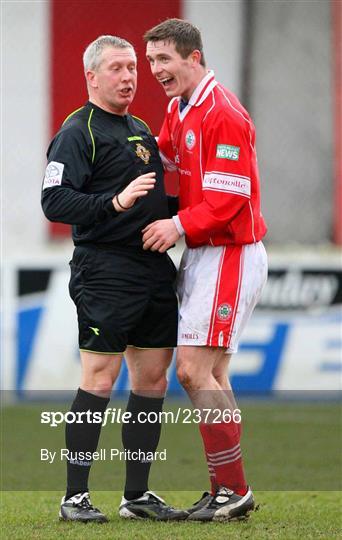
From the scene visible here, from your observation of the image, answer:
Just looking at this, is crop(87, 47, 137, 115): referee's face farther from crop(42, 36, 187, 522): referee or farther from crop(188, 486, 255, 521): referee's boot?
crop(188, 486, 255, 521): referee's boot

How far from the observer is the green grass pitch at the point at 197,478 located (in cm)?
479

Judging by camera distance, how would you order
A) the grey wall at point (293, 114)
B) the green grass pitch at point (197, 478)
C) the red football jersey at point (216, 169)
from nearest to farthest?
the green grass pitch at point (197, 478) < the red football jersey at point (216, 169) < the grey wall at point (293, 114)

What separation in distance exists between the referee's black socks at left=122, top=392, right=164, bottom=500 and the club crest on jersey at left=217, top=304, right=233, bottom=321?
0.45 m

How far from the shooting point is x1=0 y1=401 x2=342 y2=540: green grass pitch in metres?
4.79

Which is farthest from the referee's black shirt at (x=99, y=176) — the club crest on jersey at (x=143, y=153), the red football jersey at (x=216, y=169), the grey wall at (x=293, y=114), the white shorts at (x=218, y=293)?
the grey wall at (x=293, y=114)

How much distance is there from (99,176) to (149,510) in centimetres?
136

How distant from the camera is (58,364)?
891 centimetres

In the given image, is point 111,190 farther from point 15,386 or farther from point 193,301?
point 15,386

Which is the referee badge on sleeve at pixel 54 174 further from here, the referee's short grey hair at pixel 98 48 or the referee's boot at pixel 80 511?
the referee's boot at pixel 80 511

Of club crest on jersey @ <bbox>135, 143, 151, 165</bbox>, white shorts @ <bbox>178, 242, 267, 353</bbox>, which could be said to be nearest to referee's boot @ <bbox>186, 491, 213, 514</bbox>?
white shorts @ <bbox>178, 242, 267, 353</bbox>

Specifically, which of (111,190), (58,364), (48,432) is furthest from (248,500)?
(58,364)

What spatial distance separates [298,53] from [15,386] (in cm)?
334

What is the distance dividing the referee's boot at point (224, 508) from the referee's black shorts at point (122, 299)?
645 mm

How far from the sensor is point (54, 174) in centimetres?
488
